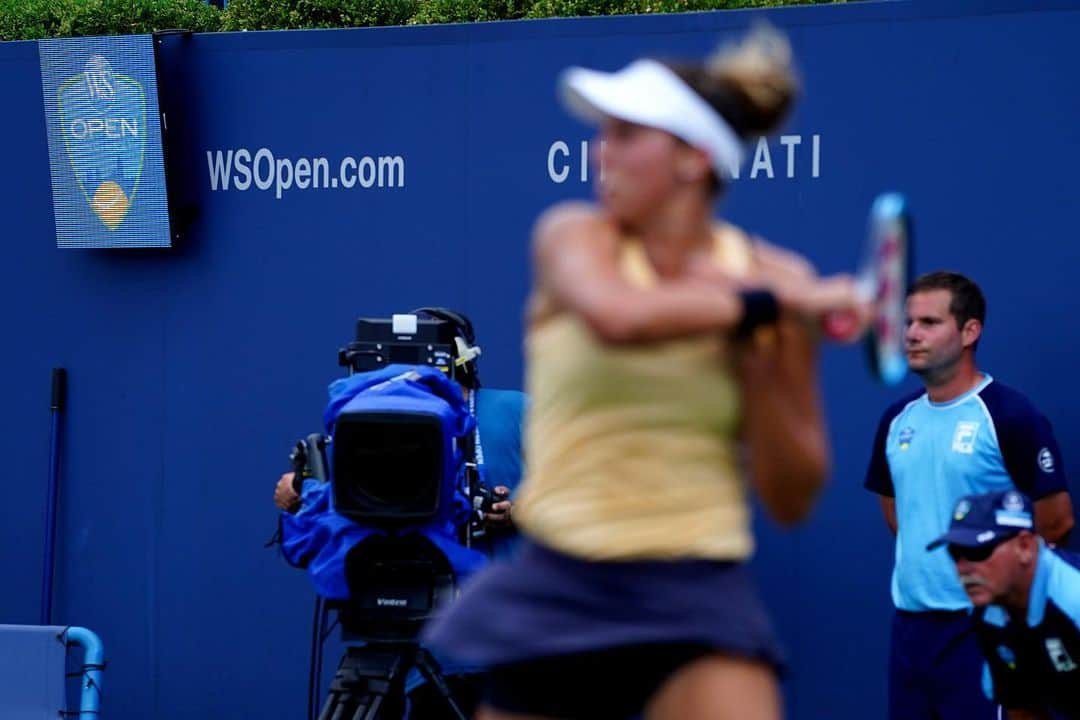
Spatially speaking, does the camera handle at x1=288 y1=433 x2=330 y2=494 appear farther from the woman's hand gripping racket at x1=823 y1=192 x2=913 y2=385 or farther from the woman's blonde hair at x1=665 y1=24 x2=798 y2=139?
the woman's hand gripping racket at x1=823 y1=192 x2=913 y2=385

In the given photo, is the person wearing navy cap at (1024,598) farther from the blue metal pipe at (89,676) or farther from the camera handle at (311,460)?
the blue metal pipe at (89,676)

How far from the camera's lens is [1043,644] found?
4.18 metres

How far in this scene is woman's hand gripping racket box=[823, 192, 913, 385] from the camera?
248 cm

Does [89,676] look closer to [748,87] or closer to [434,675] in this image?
[434,675]

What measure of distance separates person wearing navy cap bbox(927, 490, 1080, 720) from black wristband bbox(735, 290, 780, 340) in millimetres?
1887

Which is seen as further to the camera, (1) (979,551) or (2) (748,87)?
(1) (979,551)

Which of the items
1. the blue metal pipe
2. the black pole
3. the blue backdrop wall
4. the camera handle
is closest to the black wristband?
the camera handle

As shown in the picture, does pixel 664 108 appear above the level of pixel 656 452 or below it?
above

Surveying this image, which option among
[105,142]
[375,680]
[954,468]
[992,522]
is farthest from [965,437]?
[105,142]

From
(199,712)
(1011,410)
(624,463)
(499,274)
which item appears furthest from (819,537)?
(624,463)

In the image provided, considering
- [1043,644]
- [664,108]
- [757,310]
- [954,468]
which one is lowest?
[1043,644]

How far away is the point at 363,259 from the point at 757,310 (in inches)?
177

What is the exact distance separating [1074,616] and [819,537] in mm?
2079

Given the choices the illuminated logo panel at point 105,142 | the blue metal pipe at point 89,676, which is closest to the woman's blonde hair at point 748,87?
the blue metal pipe at point 89,676
